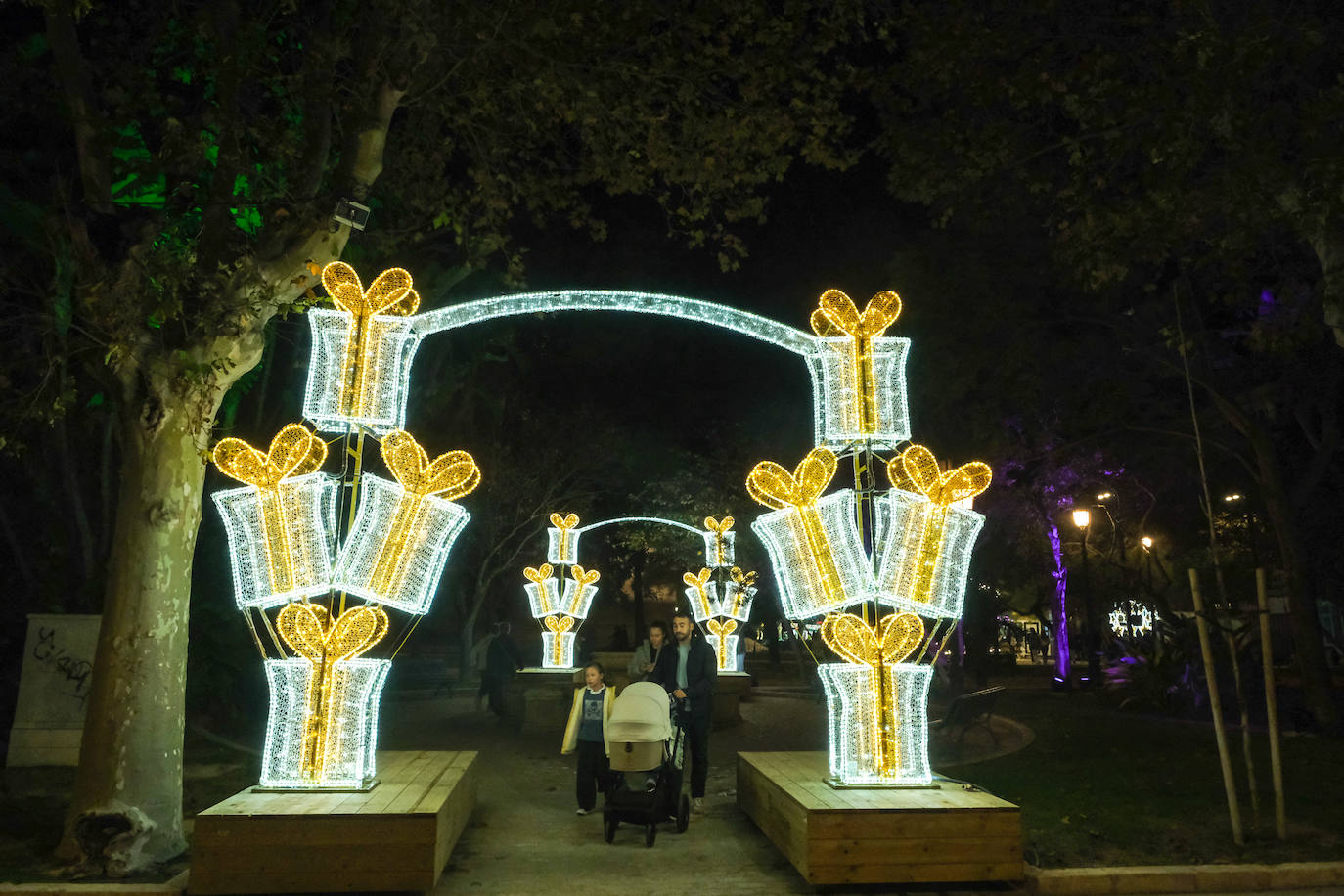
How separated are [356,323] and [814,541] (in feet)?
12.8

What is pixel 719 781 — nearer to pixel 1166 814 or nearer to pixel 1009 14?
pixel 1166 814

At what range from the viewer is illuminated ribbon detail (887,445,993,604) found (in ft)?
23.9

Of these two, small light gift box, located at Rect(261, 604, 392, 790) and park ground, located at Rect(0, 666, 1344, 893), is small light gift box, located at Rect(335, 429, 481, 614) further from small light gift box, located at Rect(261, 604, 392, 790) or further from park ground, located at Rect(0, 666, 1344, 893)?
park ground, located at Rect(0, 666, 1344, 893)

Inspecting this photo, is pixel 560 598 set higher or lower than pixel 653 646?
higher

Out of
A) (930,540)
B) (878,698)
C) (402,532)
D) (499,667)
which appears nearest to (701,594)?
(499,667)

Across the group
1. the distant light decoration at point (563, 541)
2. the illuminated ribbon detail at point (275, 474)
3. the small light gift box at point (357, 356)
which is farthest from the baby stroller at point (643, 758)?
the distant light decoration at point (563, 541)

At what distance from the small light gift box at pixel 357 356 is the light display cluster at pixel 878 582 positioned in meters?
2.96

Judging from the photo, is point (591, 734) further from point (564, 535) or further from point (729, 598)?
point (729, 598)

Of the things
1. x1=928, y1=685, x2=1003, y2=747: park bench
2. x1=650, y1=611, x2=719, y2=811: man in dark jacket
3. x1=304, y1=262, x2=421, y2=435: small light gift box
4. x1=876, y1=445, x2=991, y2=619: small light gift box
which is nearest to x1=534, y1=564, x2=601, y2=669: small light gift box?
x1=928, y1=685, x2=1003, y2=747: park bench

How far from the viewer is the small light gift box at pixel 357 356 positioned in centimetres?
736

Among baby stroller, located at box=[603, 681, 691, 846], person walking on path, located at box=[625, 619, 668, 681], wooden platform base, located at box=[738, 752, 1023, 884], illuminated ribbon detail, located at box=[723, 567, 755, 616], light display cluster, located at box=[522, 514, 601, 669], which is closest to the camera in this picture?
wooden platform base, located at box=[738, 752, 1023, 884]

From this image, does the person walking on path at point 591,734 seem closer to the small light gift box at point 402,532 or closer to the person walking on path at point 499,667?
the small light gift box at point 402,532

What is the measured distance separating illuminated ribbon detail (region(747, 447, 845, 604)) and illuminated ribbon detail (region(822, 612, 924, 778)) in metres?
0.27

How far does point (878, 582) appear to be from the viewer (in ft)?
24.1
